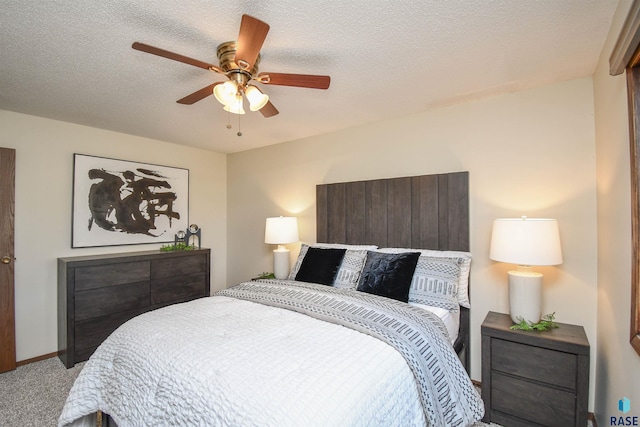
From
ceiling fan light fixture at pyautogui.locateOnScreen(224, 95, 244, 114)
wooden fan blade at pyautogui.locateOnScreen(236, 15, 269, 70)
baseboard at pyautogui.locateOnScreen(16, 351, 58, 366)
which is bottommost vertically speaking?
baseboard at pyautogui.locateOnScreen(16, 351, 58, 366)

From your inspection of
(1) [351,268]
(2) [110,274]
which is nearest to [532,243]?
(1) [351,268]

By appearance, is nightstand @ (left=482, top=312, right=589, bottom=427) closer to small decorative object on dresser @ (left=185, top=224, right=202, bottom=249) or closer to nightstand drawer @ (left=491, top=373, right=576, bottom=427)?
nightstand drawer @ (left=491, top=373, right=576, bottom=427)

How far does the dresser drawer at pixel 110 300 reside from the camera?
288 centimetres

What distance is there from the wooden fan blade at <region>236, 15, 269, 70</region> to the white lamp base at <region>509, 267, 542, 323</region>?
217cm

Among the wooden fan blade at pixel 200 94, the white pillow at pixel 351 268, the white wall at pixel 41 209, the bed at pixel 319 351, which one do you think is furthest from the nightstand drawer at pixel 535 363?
the white wall at pixel 41 209

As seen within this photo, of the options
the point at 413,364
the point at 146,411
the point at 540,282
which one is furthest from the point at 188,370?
the point at 540,282

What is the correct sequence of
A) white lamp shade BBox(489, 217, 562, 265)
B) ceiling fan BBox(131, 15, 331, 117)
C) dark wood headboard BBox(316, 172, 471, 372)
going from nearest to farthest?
ceiling fan BBox(131, 15, 331, 117) → white lamp shade BBox(489, 217, 562, 265) → dark wood headboard BBox(316, 172, 471, 372)

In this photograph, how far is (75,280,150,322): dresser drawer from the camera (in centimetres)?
288

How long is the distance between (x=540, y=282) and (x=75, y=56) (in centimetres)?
336

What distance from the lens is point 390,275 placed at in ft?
7.67

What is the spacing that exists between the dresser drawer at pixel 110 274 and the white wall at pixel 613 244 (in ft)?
12.7

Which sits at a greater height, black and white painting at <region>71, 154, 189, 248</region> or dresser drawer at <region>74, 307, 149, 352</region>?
black and white painting at <region>71, 154, 189, 248</region>

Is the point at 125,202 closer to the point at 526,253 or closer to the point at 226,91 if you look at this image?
the point at 226,91

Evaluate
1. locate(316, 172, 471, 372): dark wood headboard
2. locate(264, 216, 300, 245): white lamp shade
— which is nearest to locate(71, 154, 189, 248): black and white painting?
locate(264, 216, 300, 245): white lamp shade
